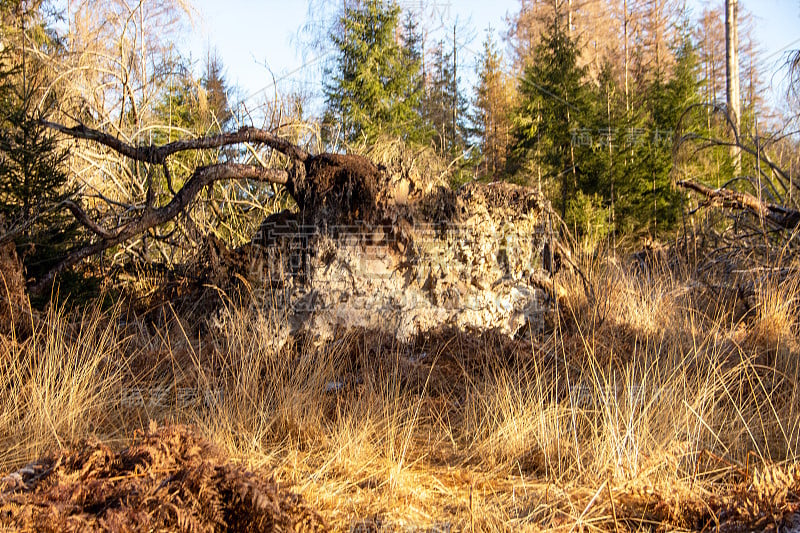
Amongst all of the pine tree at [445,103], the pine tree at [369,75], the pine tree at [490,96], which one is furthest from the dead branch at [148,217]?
the pine tree at [490,96]

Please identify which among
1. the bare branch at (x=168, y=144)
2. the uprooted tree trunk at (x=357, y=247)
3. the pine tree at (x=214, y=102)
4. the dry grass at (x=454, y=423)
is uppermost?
the pine tree at (x=214, y=102)

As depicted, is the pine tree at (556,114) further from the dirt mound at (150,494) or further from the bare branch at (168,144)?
the dirt mound at (150,494)

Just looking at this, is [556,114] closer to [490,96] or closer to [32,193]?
[490,96]

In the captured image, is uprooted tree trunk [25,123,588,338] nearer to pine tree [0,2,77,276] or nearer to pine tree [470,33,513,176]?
pine tree [0,2,77,276]

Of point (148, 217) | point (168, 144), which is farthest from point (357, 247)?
point (168, 144)

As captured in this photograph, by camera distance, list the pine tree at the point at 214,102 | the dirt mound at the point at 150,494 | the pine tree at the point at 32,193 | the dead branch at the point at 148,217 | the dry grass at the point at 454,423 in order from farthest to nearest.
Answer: the pine tree at the point at 214,102 < the pine tree at the point at 32,193 < the dead branch at the point at 148,217 < the dry grass at the point at 454,423 < the dirt mound at the point at 150,494

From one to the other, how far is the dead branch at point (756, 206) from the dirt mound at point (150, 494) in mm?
5778

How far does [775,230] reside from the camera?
21.0 ft

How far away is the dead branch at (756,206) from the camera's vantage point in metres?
6.12

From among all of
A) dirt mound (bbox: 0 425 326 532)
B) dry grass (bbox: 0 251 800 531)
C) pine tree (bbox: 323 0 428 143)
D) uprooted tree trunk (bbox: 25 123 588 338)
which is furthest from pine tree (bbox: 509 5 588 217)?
dirt mound (bbox: 0 425 326 532)

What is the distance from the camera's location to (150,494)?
199 centimetres

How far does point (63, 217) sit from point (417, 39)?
61.8ft

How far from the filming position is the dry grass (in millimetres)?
2441

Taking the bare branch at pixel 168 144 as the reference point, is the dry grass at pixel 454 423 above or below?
below
